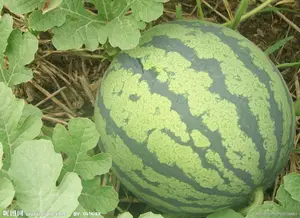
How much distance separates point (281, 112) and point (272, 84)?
0.32 feet

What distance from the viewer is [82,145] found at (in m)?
1.87

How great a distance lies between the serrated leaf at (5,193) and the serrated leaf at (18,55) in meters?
0.48

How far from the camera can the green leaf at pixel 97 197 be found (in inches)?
75.0

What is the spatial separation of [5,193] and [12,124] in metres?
0.27

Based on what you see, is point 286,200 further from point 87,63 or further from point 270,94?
point 87,63

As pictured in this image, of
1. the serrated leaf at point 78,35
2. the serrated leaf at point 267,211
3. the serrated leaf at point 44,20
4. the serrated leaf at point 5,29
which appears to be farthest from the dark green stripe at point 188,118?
the serrated leaf at point 5,29

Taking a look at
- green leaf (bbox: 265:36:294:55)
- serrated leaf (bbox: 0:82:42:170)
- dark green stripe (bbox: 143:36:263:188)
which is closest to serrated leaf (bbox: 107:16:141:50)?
dark green stripe (bbox: 143:36:263:188)

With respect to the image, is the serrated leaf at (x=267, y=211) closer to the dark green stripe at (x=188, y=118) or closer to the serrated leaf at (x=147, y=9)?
the dark green stripe at (x=188, y=118)

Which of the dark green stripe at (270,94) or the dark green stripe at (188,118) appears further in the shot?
the dark green stripe at (270,94)

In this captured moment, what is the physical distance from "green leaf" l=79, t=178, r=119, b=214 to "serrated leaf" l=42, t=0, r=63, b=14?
0.57m

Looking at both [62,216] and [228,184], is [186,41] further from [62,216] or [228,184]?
[62,216]

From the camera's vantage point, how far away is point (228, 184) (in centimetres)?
191

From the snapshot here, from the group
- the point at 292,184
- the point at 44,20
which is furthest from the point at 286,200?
the point at 44,20

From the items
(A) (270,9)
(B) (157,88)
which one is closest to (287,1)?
(A) (270,9)
